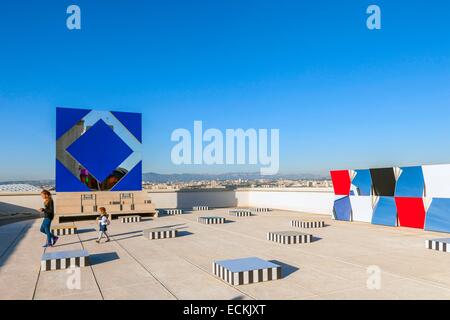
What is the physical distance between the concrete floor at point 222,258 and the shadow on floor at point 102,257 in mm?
36

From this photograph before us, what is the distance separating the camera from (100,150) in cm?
2775

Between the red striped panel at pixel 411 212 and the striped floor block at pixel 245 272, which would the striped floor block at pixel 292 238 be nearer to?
the striped floor block at pixel 245 272

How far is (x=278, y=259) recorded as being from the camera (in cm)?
1227

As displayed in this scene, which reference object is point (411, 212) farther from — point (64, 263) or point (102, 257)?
point (64, 263)

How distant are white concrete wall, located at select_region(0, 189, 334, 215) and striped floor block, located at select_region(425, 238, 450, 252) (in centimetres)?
1598

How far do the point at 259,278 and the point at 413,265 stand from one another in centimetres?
547

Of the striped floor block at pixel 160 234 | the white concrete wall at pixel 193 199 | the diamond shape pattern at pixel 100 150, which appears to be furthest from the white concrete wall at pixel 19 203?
the striped floor block at pixel 160 234

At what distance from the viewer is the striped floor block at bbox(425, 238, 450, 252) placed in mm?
13414

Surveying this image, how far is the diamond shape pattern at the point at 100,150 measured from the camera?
2716 centimetres

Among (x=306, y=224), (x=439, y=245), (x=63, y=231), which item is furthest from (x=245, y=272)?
(x=63, y=231)

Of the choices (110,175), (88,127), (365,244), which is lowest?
(365,244)
